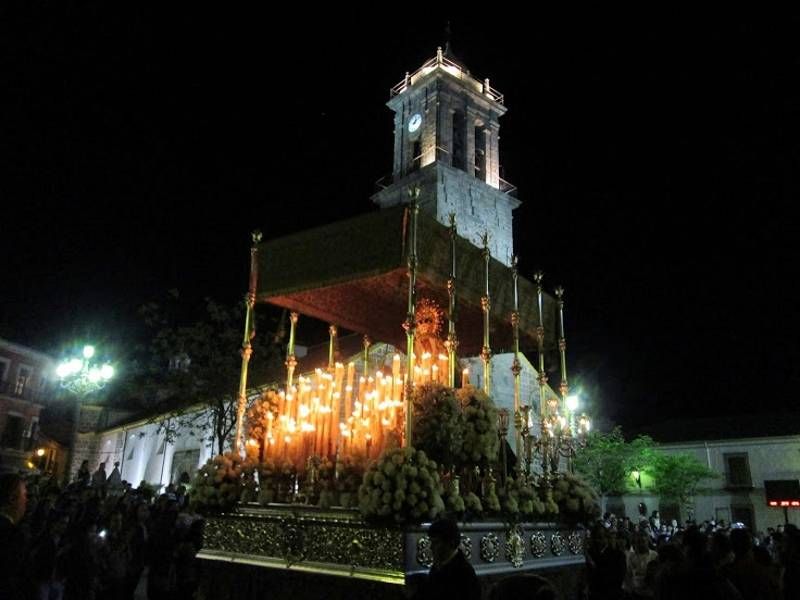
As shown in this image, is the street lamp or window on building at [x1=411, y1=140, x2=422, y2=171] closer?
the street lamp

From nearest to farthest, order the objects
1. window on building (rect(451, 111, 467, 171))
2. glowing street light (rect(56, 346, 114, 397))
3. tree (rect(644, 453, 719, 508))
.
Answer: glowing street light (rect(56, 346, 114, 397)) < window on building (rect(451, 111, 467, 171)) < tree (rect(644, 453, 719, 508))

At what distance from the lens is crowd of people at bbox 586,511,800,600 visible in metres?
4.50

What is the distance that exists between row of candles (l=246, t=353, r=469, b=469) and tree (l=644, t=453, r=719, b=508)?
3282cm

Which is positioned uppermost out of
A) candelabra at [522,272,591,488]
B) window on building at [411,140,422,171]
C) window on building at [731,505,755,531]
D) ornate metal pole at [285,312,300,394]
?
window on building at [411,140,422,171]

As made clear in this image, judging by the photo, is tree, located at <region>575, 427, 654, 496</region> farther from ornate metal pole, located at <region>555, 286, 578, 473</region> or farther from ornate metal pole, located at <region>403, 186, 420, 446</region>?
ornate metal pole, located at <region>403, 186, 420, 446</region>

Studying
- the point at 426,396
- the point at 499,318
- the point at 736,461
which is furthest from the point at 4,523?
the point at 736,461

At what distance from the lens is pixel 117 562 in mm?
8883

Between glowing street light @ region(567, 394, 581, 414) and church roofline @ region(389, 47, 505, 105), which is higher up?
church roofline @ region(389, 47, 505, 105)

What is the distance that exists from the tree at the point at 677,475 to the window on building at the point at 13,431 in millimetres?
40243

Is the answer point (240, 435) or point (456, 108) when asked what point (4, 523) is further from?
point (456, 108)

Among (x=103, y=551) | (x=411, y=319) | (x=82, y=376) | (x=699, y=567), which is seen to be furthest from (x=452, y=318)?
(x=82, y=376)

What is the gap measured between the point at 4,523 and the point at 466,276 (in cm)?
674

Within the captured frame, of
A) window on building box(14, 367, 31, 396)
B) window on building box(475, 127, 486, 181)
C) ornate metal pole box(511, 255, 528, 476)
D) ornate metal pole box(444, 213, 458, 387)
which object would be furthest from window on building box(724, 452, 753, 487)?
window on building box(14, 367, 31, 396)

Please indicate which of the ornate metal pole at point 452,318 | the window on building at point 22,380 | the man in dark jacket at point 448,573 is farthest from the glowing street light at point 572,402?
the window on building at point 22,380
